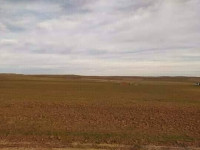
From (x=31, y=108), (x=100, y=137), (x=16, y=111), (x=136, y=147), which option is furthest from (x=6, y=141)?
(x=31, y=108)

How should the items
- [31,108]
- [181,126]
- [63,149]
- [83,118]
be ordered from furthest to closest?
[31,108] → [83,118] → [181,126] → [63,149]

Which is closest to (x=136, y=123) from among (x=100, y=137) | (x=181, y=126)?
(x=181, y=126)

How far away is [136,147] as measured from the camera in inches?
384

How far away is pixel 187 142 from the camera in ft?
34.7

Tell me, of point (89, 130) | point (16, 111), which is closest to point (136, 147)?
point (89, 130)

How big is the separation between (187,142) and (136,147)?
2007mm

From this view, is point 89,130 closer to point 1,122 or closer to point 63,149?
point 63,149

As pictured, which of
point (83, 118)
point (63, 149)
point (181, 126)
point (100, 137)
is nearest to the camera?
point (63, 149)

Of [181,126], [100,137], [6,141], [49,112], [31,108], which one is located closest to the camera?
[6,141]

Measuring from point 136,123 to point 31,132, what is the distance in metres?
4.62

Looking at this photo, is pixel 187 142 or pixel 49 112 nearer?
pixel 187 142

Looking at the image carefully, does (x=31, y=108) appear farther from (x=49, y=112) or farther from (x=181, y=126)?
(x=181, y=126)

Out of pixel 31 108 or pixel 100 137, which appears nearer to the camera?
pixel 100 137

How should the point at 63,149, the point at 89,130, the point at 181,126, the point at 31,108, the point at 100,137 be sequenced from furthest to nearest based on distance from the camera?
the point at 31,108 < the point at 181,126 < the point at 89,130 < the point at 100,137 < the point at 63,149
